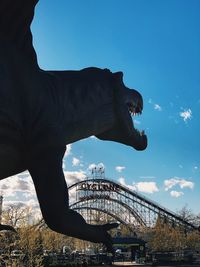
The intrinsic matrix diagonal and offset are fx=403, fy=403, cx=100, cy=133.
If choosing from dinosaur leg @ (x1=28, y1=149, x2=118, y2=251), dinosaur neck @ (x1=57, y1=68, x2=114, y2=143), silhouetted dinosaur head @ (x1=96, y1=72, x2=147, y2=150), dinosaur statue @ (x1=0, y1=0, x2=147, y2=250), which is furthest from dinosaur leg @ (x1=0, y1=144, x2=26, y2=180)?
silhouetted dinosaur head @ (x1=96, y1=72, x2=147, y2=150)

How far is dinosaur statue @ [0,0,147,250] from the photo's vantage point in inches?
118

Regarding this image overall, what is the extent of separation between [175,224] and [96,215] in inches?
446

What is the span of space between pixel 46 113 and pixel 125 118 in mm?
946

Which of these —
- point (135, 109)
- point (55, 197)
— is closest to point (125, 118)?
point (135, 109)

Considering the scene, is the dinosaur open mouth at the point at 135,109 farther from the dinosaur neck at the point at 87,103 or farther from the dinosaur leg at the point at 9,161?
the dinosaur leg at the point at 9,161

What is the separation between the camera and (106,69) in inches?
156

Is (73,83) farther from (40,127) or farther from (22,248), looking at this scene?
(22,248)

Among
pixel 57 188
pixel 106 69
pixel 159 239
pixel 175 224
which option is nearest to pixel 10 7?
pixel 106 69

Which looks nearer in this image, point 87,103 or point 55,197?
point 55,197

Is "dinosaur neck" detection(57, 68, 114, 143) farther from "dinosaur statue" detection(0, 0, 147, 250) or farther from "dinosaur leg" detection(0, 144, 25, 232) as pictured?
"dinosaur leg" detection(0, 144, 25, 232)

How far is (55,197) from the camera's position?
299cm

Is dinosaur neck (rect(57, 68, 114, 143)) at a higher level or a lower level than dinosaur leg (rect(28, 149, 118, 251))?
higher

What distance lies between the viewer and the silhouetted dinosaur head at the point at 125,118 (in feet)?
12.6

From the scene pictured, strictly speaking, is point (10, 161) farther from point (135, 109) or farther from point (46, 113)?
point (135, 109)
